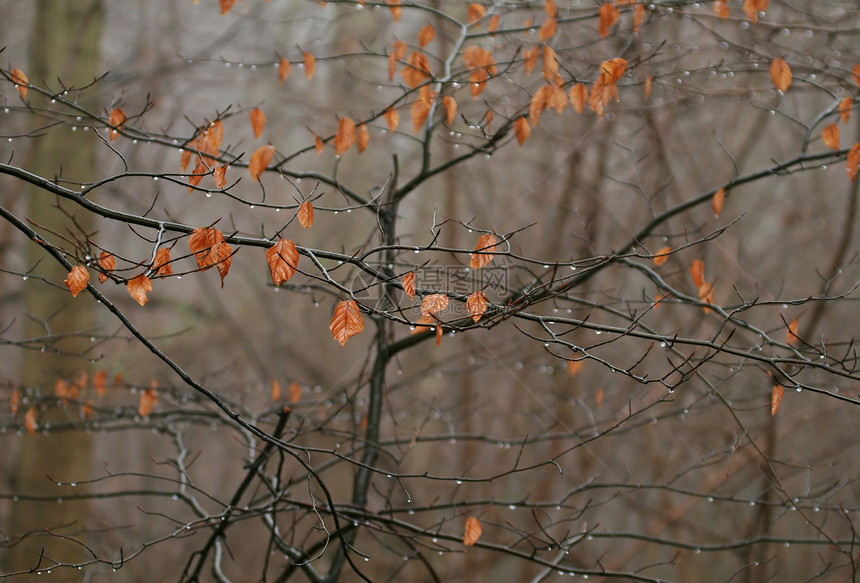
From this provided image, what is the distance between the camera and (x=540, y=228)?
5863 mm

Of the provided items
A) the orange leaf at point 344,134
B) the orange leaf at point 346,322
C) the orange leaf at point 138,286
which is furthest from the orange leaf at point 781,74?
the orange leaf at point 138,286

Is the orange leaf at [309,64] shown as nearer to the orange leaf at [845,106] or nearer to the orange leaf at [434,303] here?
the orange leaf at [434,303]

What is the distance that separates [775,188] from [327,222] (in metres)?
4.27

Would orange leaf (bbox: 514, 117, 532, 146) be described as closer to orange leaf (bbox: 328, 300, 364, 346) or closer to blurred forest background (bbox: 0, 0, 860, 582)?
blurred forest background (bbox: 0, 0, 860, 582)

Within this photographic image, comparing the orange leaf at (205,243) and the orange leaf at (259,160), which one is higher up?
the orange leaf at (259,160)

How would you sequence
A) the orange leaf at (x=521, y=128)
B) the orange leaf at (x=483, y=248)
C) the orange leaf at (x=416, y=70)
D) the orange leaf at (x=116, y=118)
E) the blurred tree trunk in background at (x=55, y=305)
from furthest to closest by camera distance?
the blurred tree trunk in background at (x=55, y=305), the orange leaf at (x=416, y=70), the orange leaf at (x=521, y=128), the orange leaf at (x=116, y=118), the orange leaf at (x=483, y=248)

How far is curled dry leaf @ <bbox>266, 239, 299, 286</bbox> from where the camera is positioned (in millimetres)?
1495

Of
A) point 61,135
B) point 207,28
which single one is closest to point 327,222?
point 207,28

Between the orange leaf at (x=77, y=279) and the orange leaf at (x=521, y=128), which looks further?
the orange leaf at (x=521, y=128)

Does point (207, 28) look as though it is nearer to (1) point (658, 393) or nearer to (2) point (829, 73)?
(1) point (658, 393)

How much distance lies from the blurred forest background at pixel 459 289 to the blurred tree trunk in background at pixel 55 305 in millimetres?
15

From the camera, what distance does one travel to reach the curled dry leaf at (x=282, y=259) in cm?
150

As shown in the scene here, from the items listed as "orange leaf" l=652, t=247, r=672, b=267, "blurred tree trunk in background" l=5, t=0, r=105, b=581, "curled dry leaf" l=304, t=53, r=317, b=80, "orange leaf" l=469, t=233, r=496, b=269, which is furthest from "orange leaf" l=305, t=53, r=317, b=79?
"blurred tree trunk in background" l=5, t=0, r=105, b=581

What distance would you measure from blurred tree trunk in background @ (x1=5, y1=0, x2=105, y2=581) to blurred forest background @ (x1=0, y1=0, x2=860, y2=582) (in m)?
0.02
